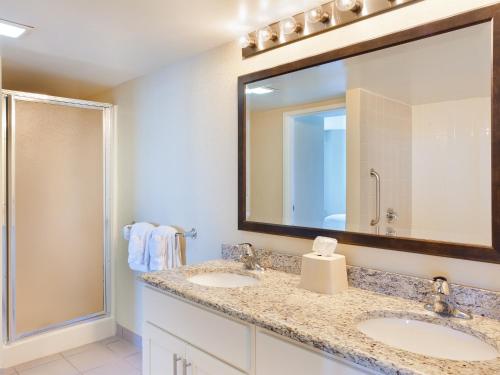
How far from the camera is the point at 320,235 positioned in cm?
172

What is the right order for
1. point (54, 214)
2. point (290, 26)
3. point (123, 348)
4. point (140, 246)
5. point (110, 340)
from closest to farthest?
point (290, 26), point (140, 246), point (54, 214), point (123, 348), point (110, 340)

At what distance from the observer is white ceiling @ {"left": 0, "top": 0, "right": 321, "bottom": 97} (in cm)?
171

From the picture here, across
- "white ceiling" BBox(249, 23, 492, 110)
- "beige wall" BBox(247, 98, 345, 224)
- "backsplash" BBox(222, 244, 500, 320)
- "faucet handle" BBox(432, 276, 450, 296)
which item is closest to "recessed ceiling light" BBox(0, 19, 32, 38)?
"beige wall" BBox(247, 98, 345, 224)

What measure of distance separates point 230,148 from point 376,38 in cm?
97

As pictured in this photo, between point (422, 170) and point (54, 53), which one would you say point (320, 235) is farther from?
point (54, 53)

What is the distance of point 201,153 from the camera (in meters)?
2.34

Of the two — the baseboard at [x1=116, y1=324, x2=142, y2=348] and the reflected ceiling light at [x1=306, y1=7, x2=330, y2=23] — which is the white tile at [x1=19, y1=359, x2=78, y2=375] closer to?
the baseboard at [x1=116, y1=324, x2=142, y2=348]

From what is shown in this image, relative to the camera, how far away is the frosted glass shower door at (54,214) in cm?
262

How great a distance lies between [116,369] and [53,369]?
433mm

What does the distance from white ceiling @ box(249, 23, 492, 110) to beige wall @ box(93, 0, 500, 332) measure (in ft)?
0.30

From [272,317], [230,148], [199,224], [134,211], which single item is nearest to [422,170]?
[272,317]

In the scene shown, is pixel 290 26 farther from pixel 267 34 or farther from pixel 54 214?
pixel 54 214

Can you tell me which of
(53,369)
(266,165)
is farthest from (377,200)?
(53,369)

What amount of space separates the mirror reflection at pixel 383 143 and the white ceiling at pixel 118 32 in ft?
1.16
